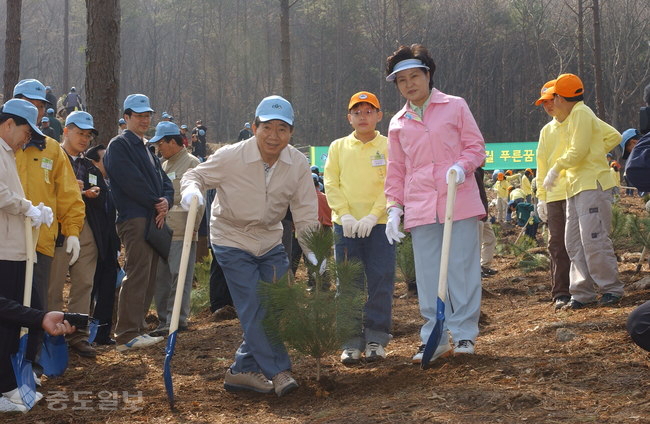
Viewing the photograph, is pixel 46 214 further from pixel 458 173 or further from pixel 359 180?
pixel 458 173

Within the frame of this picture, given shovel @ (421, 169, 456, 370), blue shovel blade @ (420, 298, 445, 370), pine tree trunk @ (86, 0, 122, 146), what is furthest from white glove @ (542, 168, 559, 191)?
pine tree trunk @ (86, 0, 122, 146)

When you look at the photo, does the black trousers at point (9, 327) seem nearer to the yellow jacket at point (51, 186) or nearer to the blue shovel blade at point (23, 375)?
the blue shovel blade at point (23, 375)

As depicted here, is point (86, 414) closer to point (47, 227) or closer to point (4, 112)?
point (47, 227)

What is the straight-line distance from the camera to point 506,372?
14.3 feet

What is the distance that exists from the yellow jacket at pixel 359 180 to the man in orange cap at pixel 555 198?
1.83 meters

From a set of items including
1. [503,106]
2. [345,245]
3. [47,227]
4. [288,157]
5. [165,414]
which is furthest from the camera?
[503,106]

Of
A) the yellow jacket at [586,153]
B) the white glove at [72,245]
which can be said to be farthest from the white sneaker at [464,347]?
the white glove at [72,245]

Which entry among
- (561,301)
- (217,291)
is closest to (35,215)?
(217,291)

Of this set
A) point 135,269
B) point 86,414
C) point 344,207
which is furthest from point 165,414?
point 135,269

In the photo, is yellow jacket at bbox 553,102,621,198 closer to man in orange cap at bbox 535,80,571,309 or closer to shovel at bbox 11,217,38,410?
man in orange cap at bbox 535,80,571,309

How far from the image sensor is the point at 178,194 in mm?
7477

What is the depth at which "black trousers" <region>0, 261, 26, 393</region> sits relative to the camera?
14.8ft

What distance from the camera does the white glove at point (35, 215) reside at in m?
4.73

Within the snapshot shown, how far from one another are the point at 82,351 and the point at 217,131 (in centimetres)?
4939
